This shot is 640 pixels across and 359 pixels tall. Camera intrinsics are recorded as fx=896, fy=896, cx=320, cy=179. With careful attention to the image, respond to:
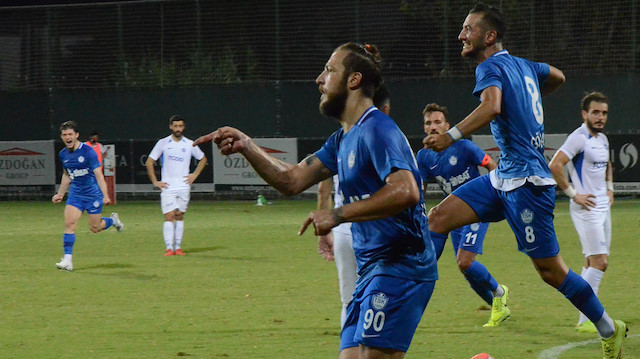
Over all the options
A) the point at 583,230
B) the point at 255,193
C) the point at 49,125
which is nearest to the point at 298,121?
the point at 255,193

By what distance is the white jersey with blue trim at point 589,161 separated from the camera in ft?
28.2

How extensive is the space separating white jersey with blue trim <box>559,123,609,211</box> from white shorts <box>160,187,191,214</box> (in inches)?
319

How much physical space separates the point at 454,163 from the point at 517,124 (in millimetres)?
2190

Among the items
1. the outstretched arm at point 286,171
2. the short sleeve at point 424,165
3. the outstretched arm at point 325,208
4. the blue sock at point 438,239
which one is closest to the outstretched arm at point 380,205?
the outstretched arm at point 286,171

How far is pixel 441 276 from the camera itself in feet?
40.1

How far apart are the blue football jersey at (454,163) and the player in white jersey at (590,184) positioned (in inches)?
33.3

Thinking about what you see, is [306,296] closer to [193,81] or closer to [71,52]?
[193,81]

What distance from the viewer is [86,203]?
14.0m

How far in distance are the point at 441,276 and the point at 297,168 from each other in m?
7.44

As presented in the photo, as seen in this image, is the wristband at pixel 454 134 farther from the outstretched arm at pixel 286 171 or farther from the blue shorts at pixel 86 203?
the blue shorts at pixel 86 203

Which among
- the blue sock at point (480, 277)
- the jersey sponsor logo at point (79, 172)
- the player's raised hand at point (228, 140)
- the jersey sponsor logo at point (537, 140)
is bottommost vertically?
the blue sock at point (480, 277)

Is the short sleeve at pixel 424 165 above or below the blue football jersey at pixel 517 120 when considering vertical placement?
below

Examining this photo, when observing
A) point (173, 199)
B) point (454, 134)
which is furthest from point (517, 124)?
point (173, 199)

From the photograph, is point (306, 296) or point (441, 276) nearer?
point (306, 296)
